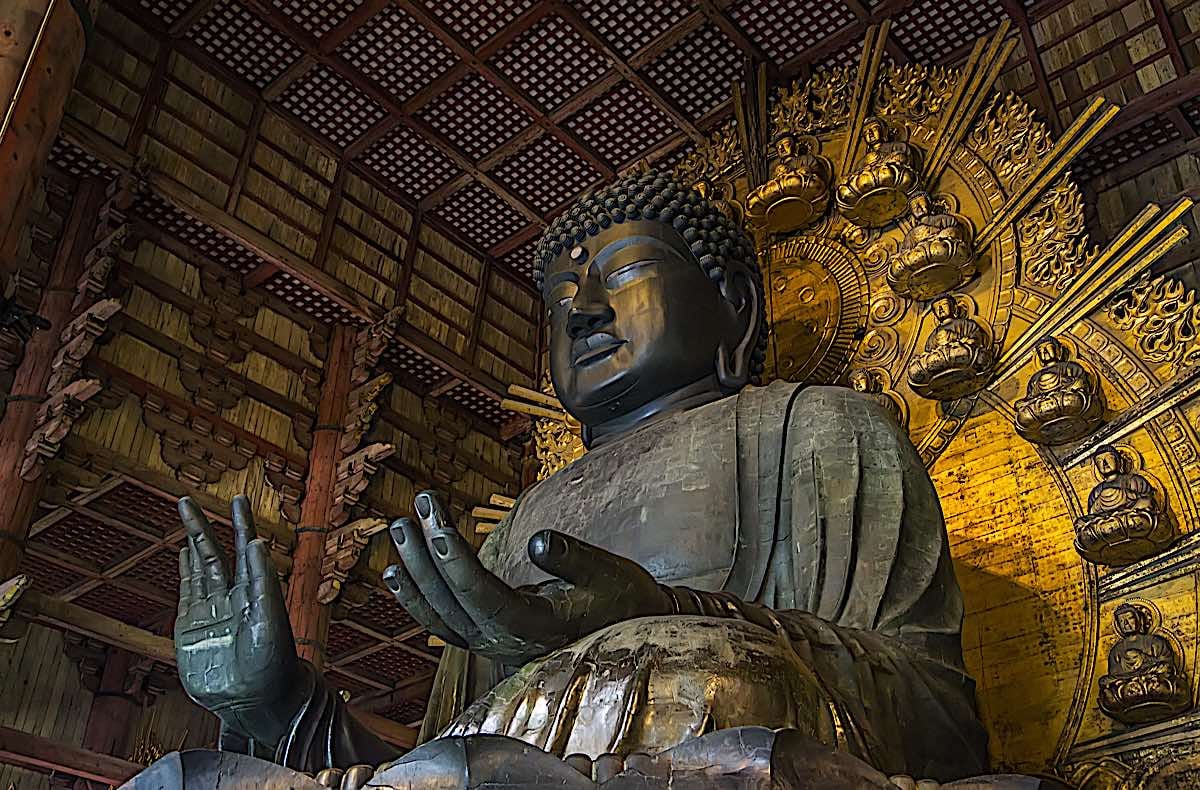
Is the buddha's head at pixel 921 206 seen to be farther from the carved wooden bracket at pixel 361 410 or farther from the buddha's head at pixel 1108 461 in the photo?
the carved wooden bracket at pixel 361 410

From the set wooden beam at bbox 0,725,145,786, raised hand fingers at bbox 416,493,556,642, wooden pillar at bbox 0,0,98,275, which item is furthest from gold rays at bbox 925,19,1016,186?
wooden beam at bbox 0,725,145,786

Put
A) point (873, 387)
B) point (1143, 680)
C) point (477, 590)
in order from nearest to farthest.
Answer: point (477, 590), point (1143, 680), point (873, 387)

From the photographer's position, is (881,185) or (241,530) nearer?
(241,530)

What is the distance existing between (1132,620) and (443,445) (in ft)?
19.3

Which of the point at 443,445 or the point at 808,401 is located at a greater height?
the point at 443,445

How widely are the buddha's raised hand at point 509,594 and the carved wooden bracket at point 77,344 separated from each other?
4620 millimetres

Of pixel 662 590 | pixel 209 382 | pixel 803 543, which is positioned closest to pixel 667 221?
pixel 803 543

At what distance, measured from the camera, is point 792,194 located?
3.94 meters

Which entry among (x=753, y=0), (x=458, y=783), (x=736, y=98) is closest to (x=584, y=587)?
(x=458, y=783)

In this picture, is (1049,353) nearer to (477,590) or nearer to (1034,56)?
(477,590)

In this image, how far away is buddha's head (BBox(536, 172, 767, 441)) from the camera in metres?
3.24

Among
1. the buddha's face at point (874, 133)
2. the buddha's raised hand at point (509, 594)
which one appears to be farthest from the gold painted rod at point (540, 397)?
the buddha's raised hand at point (509, 594)

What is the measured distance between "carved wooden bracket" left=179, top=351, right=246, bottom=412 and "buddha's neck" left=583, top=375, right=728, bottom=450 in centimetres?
427

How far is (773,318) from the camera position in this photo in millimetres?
3920
